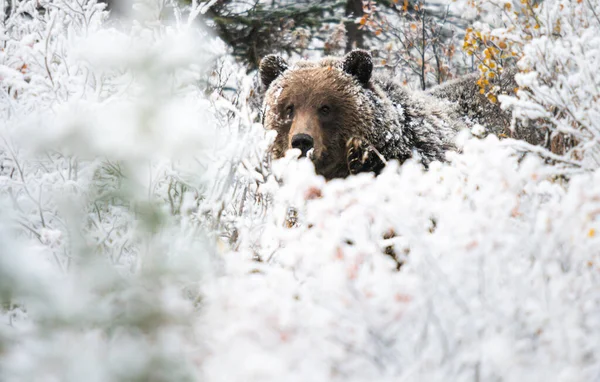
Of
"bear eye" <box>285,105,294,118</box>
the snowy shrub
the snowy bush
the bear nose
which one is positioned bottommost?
the snowy bush

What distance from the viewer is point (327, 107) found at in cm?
456

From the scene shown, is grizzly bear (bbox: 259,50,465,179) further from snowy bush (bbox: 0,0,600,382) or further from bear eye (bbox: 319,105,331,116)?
snowy bush (bbox: 0,0,600,382)

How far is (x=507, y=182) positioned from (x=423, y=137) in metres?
Answer: 2.59

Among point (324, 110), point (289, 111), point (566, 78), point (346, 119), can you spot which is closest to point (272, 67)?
point (289, 111)

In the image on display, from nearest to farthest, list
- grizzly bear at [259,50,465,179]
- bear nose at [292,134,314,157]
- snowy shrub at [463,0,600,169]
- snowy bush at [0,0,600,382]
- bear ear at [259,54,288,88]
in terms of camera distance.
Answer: snowy bush at [0,0,600,382]
snowy shrub at [463,0,600,169]
bear nose at [292,134,314,157]
grizzly bear at [259,50,465,179]
bear ear at [259,54,288,88]

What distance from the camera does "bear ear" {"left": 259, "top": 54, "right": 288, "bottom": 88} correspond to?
482 cm

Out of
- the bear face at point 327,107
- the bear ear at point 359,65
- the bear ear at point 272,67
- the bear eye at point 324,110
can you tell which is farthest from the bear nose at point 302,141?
the bear ear at point 272,67

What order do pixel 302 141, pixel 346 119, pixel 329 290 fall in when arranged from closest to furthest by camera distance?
pixel 329 290
pixel 302 141
pixel 346 119

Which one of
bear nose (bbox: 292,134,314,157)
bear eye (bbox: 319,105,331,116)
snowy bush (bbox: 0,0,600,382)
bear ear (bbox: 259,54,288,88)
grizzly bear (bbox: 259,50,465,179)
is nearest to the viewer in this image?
snowy bush (bbox: 0,0,600,382)

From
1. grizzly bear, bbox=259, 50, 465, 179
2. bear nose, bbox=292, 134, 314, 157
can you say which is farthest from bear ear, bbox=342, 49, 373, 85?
bear nose, bbox=292, 134, 314, 157

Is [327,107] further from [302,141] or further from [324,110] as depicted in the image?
[302,141]

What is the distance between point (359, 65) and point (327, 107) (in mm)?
465

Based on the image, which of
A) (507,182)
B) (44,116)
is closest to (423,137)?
(507,182)

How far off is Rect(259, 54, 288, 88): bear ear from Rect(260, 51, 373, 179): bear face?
0.60 feet
